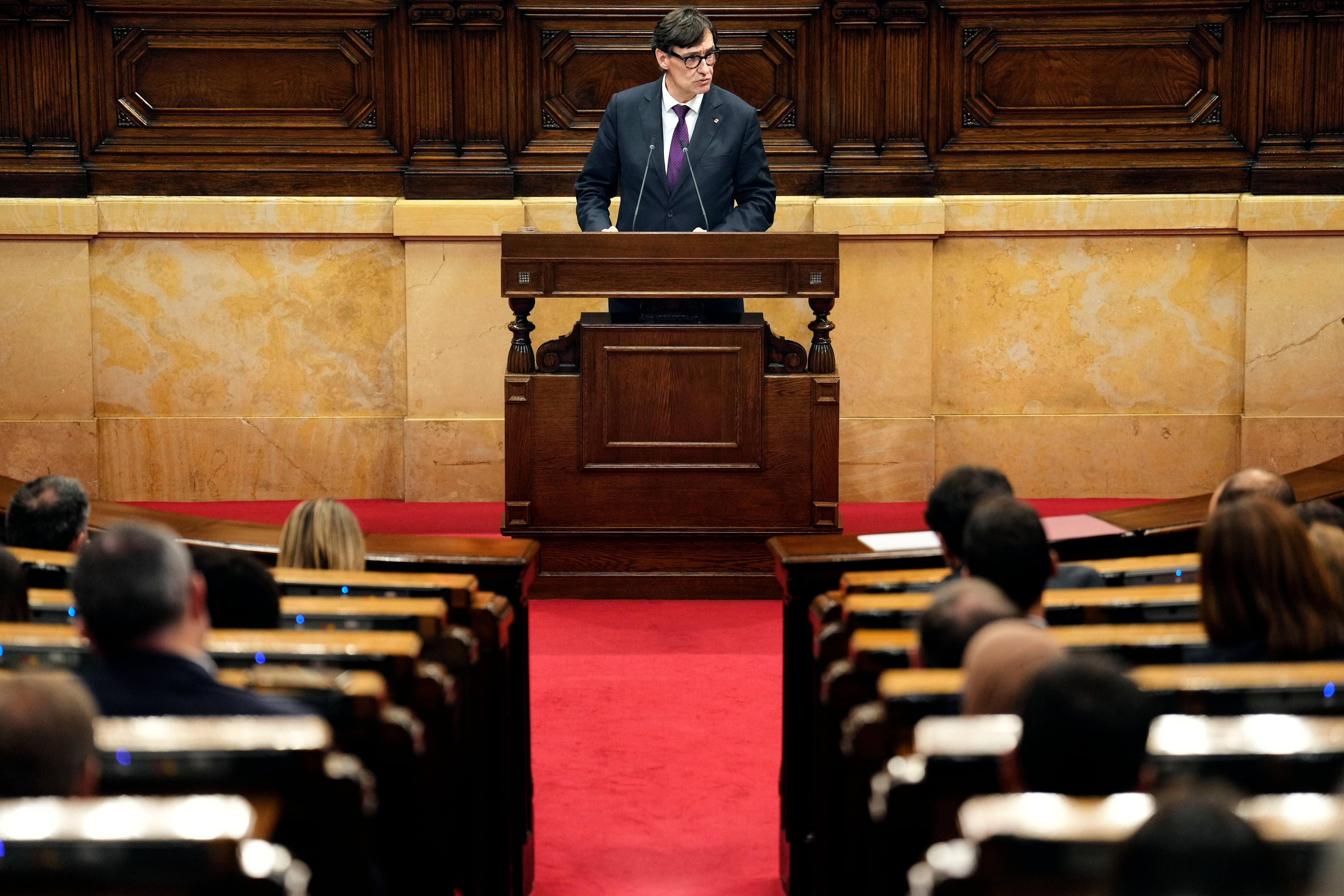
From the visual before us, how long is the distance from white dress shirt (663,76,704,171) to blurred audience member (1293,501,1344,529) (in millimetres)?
3267

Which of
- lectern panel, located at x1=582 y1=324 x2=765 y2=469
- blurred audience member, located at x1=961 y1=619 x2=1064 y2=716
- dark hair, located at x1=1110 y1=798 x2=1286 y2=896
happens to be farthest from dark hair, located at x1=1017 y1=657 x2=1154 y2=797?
lectern panel, located at x1=582 y1=324 x2=765 y2=469

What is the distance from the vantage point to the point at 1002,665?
1.79 m

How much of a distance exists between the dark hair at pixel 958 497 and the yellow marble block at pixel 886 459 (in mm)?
4498

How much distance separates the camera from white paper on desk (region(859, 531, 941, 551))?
336 centimetres

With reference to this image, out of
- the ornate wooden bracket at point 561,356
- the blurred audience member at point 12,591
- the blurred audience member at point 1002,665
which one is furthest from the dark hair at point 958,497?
the ornate wooden bracket at point 561,356

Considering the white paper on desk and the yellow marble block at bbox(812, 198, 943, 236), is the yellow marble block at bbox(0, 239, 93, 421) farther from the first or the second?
the white paper on desk

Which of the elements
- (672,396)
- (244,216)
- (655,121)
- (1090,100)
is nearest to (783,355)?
(672,396)

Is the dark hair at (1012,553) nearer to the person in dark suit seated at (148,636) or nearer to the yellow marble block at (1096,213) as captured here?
the person in dark suit seated at (148,636)

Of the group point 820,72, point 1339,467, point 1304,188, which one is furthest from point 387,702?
point 1304,188

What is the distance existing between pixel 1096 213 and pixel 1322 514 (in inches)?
182

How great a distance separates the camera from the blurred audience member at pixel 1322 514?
292cm

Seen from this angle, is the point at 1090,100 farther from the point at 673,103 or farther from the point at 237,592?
the point at 237,592

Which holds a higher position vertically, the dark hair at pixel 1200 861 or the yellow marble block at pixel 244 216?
the yellow marble block at pixel 244 216

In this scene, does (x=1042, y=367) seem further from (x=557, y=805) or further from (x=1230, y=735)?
(x=1230, y=735)
